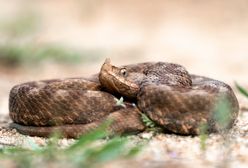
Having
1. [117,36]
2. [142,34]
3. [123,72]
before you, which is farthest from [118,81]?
[142,34]

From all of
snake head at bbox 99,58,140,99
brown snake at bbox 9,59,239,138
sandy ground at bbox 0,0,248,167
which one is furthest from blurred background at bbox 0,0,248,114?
snake head at bbox 99,58,140,99

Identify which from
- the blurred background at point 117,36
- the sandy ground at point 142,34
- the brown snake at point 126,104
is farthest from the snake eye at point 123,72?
the blurred background at point 117,36

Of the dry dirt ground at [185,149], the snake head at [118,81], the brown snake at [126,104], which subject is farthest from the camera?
the snake head at [118,81]

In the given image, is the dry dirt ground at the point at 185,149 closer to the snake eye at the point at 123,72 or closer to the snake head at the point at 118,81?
the snake head at the point at 118,81

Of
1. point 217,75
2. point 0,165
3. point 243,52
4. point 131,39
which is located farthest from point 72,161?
point 131,39

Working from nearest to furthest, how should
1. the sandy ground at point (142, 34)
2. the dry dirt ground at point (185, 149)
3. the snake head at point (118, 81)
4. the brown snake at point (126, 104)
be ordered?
the dry dirt ground at point (185, 149)
the brown snake at point (126, 104)
the snake head at point (118, 81)
the sandy ground at point (142, 34)

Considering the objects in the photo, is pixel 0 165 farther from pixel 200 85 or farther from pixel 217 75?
pixel 217 75
